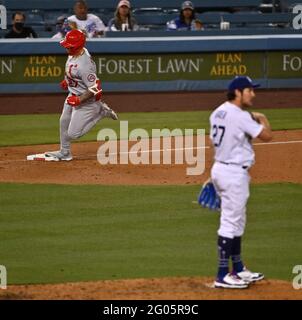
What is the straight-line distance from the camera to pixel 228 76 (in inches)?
850

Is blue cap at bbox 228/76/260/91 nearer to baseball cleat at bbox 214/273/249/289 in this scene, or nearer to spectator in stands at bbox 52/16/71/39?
baseball cleat at bbox 214/273/249/289

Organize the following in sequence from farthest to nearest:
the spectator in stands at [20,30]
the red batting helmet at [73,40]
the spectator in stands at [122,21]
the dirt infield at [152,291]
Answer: the spectator in stands at [122,21] < the spectator in stands at [20,30] < the red batting helmet at [73,40] < the dirt infield at [152,291]

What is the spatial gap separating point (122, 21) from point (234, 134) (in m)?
14.0

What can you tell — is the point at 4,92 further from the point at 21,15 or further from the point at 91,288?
the point at 91,288

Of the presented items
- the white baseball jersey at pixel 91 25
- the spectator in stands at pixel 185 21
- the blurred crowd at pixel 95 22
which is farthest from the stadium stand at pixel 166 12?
the white baseball jersey at pixel 91 25

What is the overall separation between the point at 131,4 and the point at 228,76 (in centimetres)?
324

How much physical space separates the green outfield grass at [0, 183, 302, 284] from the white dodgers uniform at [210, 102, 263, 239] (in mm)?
1006

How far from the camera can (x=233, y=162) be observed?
814cm

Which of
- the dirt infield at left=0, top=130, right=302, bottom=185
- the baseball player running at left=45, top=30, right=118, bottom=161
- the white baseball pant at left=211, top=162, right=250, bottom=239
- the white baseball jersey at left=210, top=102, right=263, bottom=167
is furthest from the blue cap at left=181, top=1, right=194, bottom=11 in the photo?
the white baseball pant at left=211, top=162, right=250, bottom=239

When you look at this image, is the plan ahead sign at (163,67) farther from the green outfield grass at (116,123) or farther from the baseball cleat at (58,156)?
the baseball cleat at (58,156)

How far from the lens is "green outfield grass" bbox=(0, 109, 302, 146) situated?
17.1 meters

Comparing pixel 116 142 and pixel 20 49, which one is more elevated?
pixel 20 49

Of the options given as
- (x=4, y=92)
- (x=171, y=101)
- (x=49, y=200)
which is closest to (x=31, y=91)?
(x=4, y=92)

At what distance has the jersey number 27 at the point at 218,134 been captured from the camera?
26.8 feet
